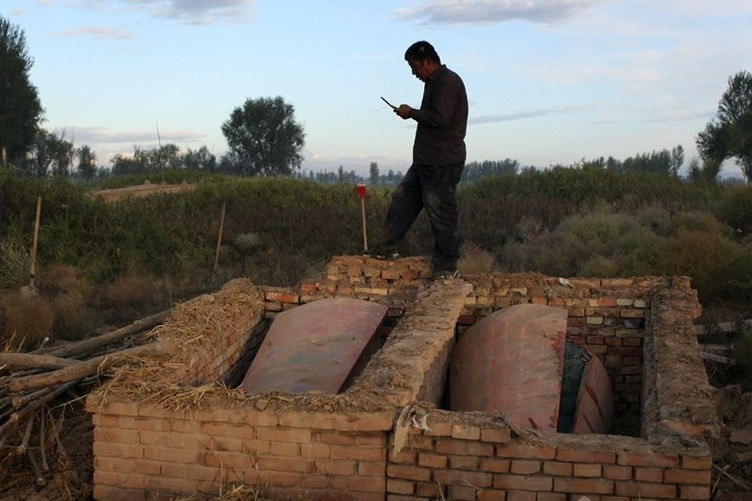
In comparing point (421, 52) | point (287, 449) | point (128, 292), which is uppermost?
point (421, 52)

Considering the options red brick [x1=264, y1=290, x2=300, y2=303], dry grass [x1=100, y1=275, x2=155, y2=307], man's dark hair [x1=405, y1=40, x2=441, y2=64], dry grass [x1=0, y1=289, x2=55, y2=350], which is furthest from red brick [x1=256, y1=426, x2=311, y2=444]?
dry grass [x1=100, y1=275, x2=155, y2=307]

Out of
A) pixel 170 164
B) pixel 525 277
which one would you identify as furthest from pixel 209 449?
pixel 170 164

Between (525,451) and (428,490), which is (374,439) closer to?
(428,490)

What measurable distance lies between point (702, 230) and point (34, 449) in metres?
11.7

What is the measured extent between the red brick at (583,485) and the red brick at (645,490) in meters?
0.05

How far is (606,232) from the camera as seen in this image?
49.9 feet

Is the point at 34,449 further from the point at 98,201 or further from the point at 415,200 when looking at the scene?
the point at 98,201

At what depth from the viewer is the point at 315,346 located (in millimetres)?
5758

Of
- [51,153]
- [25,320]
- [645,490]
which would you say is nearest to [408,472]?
[645,490]

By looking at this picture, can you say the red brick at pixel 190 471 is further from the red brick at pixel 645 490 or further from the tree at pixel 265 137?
the tree at pixel 265 137

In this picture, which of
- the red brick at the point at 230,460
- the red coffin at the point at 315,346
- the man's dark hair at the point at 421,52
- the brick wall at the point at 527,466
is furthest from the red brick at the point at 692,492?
the man's dark hair at the point at 421,52

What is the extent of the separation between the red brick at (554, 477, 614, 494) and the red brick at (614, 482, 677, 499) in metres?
0.05

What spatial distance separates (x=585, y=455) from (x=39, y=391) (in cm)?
352

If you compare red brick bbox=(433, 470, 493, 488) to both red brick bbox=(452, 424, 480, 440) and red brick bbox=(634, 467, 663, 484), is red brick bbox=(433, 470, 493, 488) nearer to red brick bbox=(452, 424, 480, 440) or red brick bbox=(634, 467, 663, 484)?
red brick bbox=(452, 424, 480, 440)
